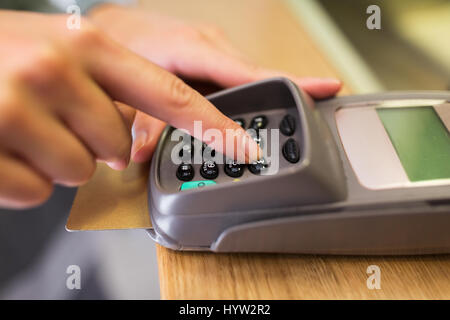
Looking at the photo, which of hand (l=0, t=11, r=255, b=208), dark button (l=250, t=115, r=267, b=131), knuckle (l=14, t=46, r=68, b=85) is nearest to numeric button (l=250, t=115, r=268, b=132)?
dark button (l=250, t=115, r=267, b=131)

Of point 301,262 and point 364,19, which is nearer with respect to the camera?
point 301,262

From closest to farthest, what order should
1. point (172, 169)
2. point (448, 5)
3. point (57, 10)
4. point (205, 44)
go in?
point (172, 169) < point (205, 44) < point (448, 5) < point (57, 10)

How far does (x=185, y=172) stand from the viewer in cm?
36

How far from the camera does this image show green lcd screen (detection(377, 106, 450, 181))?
33cm

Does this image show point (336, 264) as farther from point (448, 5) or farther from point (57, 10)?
point (57, 10)

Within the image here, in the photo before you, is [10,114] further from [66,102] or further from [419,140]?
[419,140]

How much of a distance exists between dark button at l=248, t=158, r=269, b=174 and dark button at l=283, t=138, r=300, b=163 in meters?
0.02

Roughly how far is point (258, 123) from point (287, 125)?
0.03 metres

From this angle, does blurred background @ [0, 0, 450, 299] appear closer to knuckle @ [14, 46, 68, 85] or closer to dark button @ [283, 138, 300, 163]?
dark button @ [283, 138, 300, 163]

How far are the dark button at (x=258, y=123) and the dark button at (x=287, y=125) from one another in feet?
0.06

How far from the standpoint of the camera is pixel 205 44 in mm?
518

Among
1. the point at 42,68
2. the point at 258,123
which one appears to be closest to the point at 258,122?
the point at 258,123

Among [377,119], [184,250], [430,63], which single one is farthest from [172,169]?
[430,63]

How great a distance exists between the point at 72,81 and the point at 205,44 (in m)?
0.29
